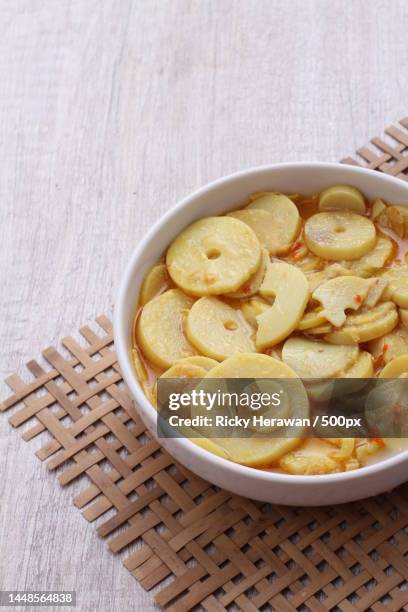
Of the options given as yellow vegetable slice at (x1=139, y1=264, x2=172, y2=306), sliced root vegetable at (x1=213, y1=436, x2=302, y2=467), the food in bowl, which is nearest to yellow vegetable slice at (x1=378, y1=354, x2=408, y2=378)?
the food in bowl

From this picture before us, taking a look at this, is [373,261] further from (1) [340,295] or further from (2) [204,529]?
(2) [204,529]

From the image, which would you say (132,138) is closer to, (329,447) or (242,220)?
(242,220)

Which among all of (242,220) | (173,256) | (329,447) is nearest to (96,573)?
(329,447)

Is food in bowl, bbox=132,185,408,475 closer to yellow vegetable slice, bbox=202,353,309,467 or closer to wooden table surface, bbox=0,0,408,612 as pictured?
yellow vegetable slice, bbox=202,353,309,467

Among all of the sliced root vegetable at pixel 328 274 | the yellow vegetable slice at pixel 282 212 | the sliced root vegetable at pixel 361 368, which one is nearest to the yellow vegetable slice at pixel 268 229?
the yellow vegetable slice at pixel 282 212

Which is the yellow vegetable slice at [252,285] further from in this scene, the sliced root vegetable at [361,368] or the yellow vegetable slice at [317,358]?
the sliced root vegetable at [361,368]

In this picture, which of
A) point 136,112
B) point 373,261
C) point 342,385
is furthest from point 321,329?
point 136,112
